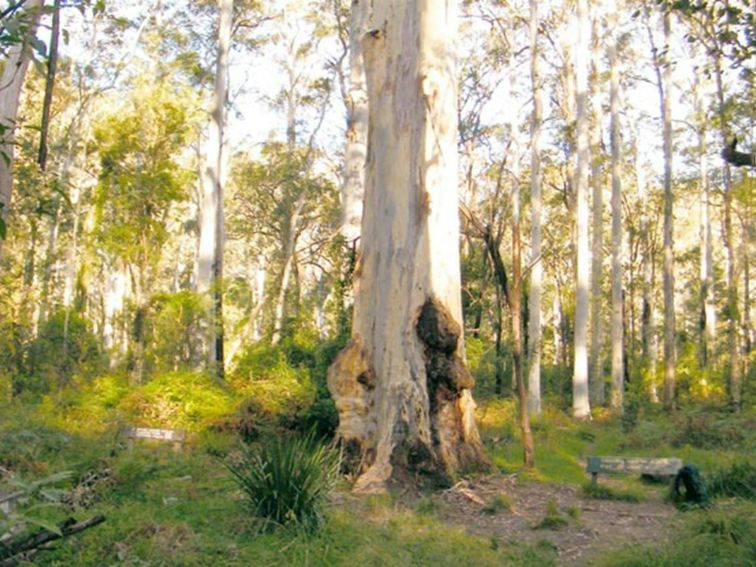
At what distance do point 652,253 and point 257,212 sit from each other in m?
16.5

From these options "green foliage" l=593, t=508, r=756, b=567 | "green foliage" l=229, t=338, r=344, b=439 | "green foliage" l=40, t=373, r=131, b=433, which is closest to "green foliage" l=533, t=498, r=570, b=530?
"green foliage" l=593, t=508, r=756, b=567

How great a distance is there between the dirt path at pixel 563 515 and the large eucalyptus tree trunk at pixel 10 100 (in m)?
5.33

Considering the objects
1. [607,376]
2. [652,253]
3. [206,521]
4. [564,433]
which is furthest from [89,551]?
[652,253]

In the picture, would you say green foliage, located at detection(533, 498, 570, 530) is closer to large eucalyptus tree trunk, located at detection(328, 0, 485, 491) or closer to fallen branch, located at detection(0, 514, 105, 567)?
large eucalyptus tree trunk, located at detection(328, 0, 485, 491)

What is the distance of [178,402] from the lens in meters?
15.4

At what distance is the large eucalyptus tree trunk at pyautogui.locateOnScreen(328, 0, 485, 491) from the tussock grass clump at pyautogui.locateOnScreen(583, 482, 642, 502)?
4.67 ft


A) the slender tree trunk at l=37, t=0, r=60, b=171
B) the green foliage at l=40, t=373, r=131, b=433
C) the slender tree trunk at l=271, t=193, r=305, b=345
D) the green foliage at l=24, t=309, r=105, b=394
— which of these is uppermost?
the slender tree trunk at l=271, t=193, r=305, b=345

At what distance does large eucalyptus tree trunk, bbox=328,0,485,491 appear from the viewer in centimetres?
1052

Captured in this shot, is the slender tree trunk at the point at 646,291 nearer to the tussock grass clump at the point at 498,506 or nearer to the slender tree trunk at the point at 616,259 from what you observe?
the slender tree trunk at the point at 616,259

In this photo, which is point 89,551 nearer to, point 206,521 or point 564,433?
point 206,521

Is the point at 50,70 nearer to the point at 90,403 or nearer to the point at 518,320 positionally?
the point at 518,320

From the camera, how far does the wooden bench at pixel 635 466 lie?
10.4 m

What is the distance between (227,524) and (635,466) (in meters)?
5.17

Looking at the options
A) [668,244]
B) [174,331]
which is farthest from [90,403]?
[668,244]
